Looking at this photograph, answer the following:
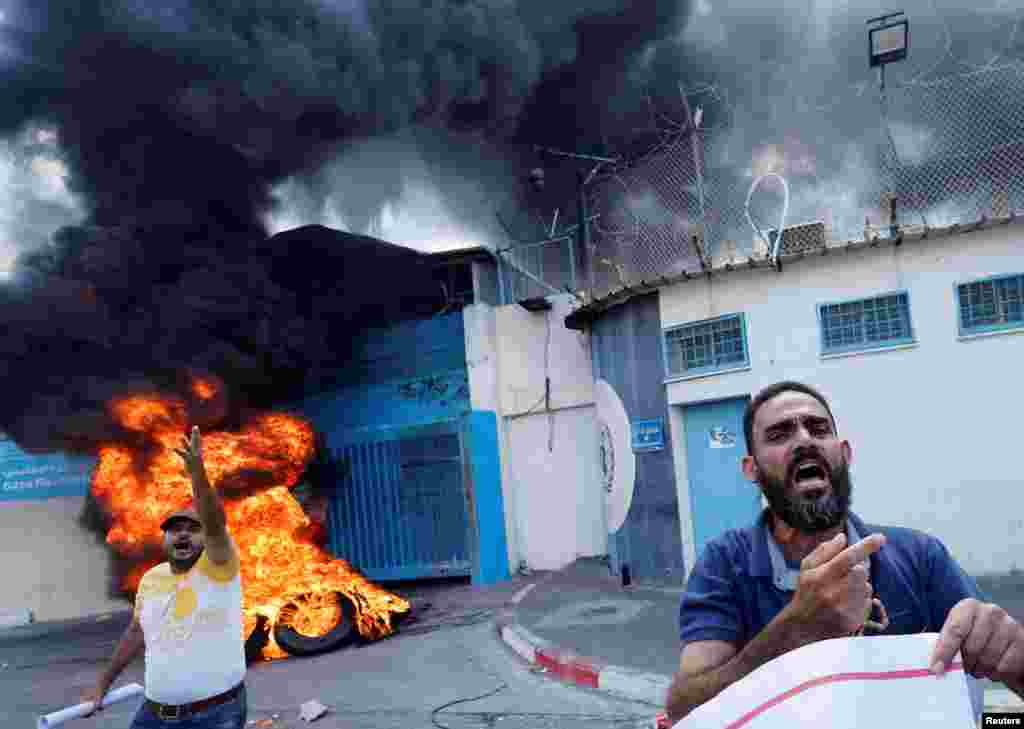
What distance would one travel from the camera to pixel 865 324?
29.9ft

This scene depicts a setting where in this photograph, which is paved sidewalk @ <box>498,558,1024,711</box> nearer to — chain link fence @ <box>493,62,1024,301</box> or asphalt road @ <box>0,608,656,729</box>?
asphalt road @ <box>0,608,656,729</box>

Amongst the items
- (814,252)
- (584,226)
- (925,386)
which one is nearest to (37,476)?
(584,226)

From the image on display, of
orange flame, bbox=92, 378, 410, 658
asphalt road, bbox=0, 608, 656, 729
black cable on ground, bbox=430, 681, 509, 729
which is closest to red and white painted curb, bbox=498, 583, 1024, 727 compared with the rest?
asphalt road, bbox=0, 608, 656, 729

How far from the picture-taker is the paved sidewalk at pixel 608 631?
20.8 ft

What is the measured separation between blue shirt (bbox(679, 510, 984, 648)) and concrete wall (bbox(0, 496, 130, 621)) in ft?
48.1

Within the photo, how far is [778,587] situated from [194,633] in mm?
2623

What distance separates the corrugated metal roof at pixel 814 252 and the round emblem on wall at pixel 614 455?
4.64ft

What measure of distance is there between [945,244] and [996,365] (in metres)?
1.39

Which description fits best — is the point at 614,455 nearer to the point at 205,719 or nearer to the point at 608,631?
the point at 608,631

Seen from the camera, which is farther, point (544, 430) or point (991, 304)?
point (544, 430)

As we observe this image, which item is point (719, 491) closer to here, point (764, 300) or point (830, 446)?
point (764, 300)

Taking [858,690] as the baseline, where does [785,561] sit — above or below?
above

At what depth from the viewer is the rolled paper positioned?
131 inches

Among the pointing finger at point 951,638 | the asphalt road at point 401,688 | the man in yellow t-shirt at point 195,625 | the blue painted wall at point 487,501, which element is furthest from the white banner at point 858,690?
the blue painted wall at point 487,501
